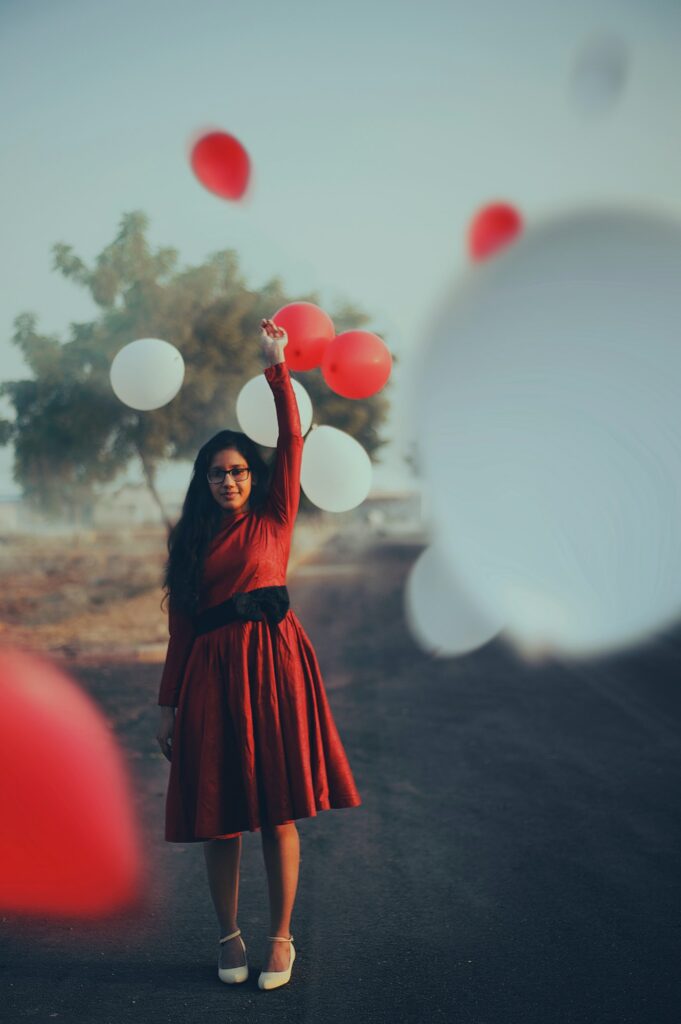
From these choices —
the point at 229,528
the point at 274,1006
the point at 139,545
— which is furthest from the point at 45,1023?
the point at 139,545

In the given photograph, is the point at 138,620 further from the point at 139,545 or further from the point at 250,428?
the point at 139,545

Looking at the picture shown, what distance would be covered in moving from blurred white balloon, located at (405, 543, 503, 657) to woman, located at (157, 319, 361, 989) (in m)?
6.57

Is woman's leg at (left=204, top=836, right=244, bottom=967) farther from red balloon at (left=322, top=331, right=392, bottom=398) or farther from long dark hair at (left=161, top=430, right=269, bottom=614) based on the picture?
red balloon at (left=322, top=331, right=392, bottom=398)

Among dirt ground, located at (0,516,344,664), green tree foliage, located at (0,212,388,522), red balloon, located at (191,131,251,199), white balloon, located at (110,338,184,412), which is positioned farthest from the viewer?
green tree foliage, located at (0,212,388,522)

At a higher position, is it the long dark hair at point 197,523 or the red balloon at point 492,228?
the red balloon at point 492,228

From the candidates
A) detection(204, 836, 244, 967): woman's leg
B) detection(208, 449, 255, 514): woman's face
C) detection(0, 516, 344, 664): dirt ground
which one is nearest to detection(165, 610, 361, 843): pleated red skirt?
detection(204, 836, 244, 967): woman's leg

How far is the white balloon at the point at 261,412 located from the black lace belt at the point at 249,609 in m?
0.72

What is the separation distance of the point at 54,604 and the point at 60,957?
35.9 ft

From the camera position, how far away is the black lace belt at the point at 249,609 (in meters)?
2.61

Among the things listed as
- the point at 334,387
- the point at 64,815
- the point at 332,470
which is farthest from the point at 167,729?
the point at 64,815

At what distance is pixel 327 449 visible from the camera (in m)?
3.35

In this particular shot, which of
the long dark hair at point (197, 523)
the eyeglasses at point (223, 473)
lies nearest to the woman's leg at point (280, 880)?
the long dark hair at point (197, 523)

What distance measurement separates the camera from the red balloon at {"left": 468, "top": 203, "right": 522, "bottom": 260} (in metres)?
5.78

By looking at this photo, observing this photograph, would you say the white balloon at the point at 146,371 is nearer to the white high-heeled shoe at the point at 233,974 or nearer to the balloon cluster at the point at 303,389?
the balloon cluster at the point at 303,389
